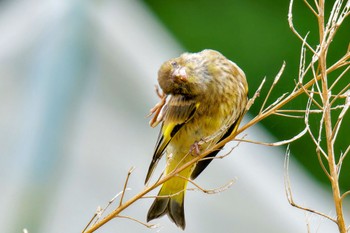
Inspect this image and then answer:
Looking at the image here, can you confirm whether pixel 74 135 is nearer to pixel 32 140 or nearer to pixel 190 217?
pixel 32 140

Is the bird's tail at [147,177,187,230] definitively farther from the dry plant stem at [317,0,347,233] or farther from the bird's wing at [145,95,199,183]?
the dry plant stem at [317,0,347,233]

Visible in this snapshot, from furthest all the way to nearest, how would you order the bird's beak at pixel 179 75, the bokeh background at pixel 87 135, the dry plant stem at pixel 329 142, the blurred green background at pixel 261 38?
the blurred green background at pixel 261 38 → the bokeh background at pixel 87 135 → the bird's beak at pixel 179 75 → the dry plant stem at pixel 329 142

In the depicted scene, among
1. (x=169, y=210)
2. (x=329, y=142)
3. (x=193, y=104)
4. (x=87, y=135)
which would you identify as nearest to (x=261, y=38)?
(x=87, y=135)

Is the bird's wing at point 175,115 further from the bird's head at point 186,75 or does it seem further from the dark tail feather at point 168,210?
the dark tail feather at point 168,210

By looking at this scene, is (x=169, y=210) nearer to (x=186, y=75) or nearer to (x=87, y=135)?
(x=186, y=75)

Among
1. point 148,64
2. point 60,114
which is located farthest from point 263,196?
point 60,114

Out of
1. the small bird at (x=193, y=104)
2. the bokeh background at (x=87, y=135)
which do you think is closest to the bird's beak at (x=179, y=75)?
Answer: the small bird at (x=193, y=104)

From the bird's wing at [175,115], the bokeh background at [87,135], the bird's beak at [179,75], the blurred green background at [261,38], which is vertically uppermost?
the bird's beak at [179,75]
